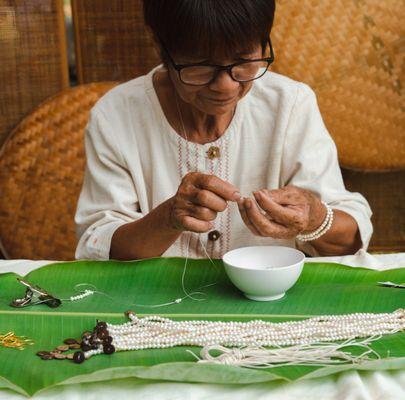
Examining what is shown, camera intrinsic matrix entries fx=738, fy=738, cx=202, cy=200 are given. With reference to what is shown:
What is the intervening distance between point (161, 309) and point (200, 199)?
22 centimetres

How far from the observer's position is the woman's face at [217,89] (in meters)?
1.49

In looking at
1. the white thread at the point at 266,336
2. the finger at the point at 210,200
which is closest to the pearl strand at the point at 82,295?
the white thread at the point at 266,336

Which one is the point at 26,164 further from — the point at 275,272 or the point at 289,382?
the point at 289,382

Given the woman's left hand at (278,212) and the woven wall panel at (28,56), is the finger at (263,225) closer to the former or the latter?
the woman's left hand at (278,212)

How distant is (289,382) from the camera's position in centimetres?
103

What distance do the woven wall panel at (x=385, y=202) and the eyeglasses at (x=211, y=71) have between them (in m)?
1.61

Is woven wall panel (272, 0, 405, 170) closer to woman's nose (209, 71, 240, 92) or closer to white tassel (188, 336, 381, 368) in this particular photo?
woman's nose (209, 71, 240, 92)

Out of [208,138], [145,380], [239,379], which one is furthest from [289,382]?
[208,138]

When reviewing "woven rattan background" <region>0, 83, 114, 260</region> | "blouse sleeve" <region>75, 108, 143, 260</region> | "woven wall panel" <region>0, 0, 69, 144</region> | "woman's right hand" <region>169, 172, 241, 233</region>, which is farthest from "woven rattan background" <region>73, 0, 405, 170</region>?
"woman's right hand" <region>169, 172, 241, 233</region>

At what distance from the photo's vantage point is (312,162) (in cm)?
183

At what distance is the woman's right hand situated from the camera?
1405mm

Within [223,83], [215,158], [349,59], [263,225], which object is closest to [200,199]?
[263,225]

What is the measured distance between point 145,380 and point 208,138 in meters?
0.90

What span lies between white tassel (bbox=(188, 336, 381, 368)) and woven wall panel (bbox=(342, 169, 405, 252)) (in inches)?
77.9
